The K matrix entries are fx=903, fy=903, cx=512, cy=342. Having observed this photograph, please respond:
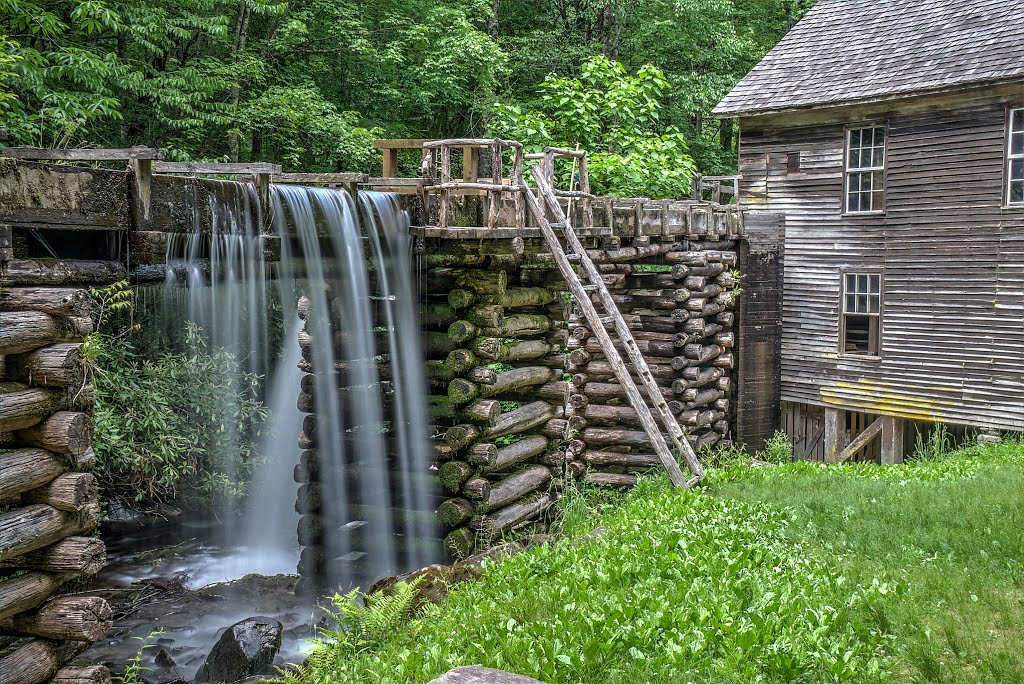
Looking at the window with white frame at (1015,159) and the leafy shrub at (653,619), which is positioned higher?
the window with white frame at (1015,159)

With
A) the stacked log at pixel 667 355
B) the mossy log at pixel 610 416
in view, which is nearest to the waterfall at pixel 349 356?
the stacked log at pixel 667 355

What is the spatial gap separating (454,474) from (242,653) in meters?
3.00

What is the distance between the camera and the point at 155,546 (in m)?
13.5

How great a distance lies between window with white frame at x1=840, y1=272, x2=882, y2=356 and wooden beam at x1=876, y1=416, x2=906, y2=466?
4.71ft

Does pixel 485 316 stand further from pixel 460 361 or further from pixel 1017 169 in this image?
pixel 1017 169

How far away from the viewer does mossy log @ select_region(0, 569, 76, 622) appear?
629 cm

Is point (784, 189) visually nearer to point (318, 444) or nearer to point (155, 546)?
point (318, 444)

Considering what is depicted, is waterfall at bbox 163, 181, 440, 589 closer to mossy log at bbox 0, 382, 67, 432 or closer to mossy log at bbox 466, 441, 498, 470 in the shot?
mossy log at bbox 466, 441, 498, 470

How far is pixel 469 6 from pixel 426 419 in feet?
57.3

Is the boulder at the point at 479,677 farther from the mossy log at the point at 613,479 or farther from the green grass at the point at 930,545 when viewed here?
the mossy log at the point at 613,479

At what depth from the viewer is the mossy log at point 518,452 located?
36.2ft

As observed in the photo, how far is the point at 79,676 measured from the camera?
662 cm

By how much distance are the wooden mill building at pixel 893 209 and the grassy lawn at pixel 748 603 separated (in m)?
8.04

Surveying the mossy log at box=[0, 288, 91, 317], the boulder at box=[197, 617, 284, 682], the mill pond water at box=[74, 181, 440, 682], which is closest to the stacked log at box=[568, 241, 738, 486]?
the mill pond water at box=[74, 181, 440, 682]
